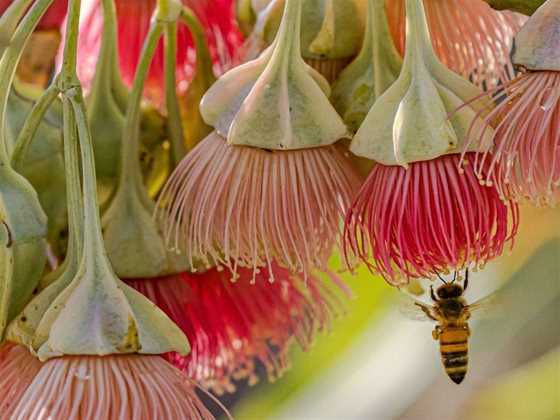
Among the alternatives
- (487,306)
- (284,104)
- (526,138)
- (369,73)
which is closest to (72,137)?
(284,104)

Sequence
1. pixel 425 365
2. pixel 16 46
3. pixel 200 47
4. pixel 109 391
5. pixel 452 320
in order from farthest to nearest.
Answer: pixel 425 365 < pixel 452 320 < pixel 200 47 < pixel 16 46 < pixel 109 391

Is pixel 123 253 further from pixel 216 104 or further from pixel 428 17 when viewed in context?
pixel 428 17

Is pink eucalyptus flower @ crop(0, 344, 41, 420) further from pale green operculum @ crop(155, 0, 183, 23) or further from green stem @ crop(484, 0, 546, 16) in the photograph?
green stem @ crop(484, 0, 546, 16)

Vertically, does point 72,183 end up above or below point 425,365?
above

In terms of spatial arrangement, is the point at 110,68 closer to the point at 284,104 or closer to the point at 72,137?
the point at 72,137

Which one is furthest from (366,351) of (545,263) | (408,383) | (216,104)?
(216,104)

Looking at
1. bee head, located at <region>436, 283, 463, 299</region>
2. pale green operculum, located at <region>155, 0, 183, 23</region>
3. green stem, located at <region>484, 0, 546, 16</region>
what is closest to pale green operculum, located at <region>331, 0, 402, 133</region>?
green stem, located at <region>484, 0, 546, 16</region>
